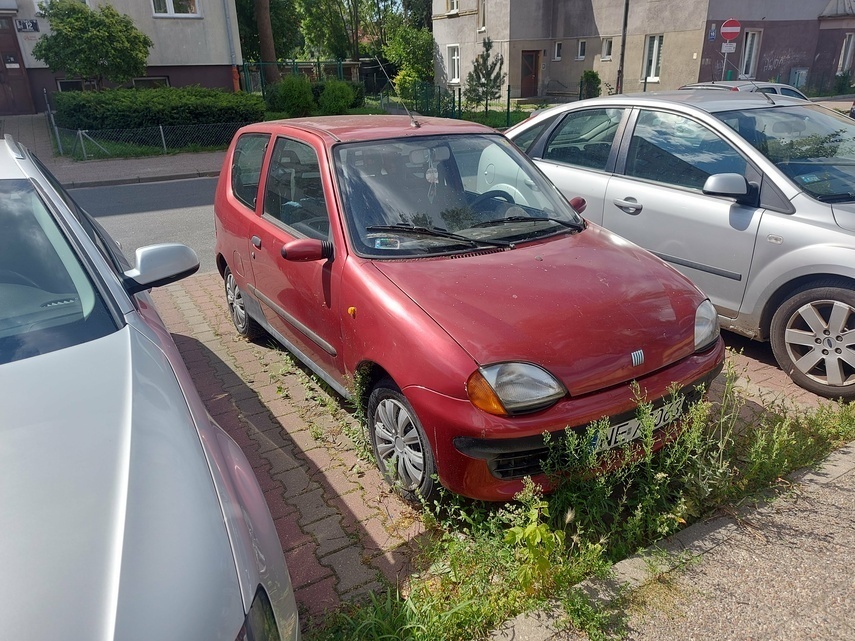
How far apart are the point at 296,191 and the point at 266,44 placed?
74.9 feet

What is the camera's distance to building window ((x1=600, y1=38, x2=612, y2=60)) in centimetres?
3148

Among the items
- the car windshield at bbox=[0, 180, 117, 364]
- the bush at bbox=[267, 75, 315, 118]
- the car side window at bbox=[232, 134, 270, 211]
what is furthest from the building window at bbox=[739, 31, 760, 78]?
the car windshield at bbox=[0, 180, 117, 364]

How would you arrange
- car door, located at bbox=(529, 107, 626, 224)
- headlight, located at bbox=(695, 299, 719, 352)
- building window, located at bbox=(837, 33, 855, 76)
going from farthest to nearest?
building window, located at bbox=(837, 33, 855, 76), car door, located at bbox=(529, 107, 626, 224), headlight, located at bbox=(695, 299, 719, 352)

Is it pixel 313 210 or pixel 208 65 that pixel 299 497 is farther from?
pixel 208 65

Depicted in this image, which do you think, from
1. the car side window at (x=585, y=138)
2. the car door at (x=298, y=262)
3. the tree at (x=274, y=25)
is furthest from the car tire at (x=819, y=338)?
the tree at (x=274, y=25)

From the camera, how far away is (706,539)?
275 centimetres

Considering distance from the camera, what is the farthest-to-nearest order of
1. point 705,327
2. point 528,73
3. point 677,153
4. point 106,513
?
1. point 528,73
2. point 677,153
3. point 705,327
4. point 106,513

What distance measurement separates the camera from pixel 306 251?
3441 millimetres

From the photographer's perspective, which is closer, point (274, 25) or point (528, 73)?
point (274, 25)

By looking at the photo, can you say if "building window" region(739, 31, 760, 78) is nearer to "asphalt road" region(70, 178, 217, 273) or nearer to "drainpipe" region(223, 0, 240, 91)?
"drainpipe" region(223, 0, 240, 91)

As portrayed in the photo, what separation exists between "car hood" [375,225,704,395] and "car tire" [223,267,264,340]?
7.60ft

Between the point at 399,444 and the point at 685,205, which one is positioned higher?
the point at 685,205

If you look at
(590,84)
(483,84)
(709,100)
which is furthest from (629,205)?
(590,84)

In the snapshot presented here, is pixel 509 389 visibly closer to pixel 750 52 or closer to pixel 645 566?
pixel 645 566
